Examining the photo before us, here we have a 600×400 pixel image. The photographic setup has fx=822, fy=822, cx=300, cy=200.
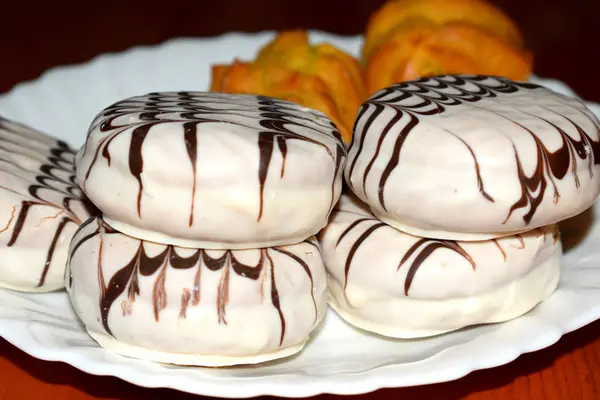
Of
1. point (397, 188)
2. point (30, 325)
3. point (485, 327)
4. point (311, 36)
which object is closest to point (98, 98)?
point (311, 36)

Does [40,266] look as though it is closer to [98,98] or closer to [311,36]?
[98,98]

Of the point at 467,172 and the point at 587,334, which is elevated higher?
the point at 467,172

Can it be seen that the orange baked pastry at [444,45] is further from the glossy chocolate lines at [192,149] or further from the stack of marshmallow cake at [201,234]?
the glossy chocolate lines at [192,149]

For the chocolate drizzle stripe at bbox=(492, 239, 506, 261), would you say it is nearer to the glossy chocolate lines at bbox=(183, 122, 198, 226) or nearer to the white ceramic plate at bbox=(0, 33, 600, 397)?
the white ceramic plate at bbox=(0, 33, 600, 397)

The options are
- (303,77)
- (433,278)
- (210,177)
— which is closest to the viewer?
(210,177)

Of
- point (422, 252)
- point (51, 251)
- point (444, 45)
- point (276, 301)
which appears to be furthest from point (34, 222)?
point (444, 45)

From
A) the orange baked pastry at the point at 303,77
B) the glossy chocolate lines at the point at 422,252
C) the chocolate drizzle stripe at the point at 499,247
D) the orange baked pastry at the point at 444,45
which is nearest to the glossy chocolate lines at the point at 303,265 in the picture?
the glossy chocolate lines at the point at 422,252

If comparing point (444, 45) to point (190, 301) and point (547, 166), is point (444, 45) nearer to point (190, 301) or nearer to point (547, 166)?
point (547, 166)
